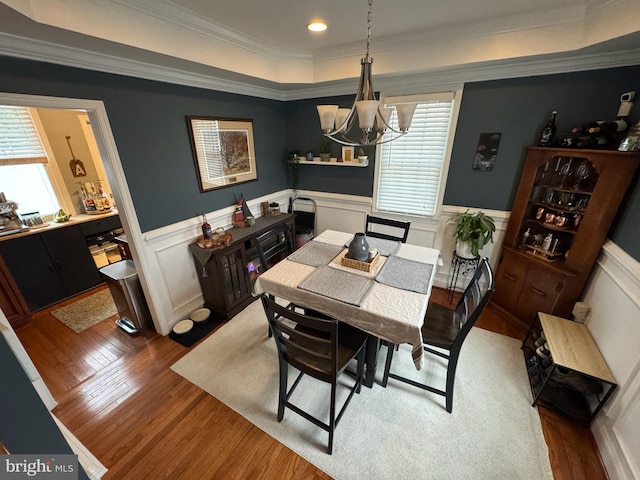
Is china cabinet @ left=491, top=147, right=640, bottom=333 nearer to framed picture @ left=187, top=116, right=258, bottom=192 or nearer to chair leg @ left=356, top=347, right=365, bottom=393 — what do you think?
chair leg @ left=356, top=347, right=365, bottom=393

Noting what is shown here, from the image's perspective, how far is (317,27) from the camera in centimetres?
210

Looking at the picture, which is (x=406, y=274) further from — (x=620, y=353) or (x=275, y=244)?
(x=275, y=244)

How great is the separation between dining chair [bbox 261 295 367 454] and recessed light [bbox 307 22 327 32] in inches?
86.0

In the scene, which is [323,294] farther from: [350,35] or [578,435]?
A: [350,35]

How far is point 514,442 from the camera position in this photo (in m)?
1.60

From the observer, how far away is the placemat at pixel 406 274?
170cm

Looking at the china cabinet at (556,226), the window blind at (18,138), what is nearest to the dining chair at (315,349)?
the china cabinet at (556,226)

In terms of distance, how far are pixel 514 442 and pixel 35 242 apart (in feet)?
15.1

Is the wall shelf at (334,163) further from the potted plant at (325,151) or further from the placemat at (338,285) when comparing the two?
the placemat at (338,285)

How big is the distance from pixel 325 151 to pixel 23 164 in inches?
137

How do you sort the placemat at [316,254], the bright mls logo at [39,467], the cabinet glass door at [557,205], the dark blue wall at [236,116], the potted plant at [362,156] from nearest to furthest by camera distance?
1. the bright mls logo at [39,467]
2. the dark blue wall at [236,116]
3. the placemat at [316,254]
4. the cabinet glass door at [557,205]
5. the potted plant at [362,156]

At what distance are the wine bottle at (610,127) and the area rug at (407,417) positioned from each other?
1.91 metres

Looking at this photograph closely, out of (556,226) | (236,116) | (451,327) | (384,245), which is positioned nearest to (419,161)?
(384,245)

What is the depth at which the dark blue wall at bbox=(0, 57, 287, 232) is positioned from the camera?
62.6 inches
